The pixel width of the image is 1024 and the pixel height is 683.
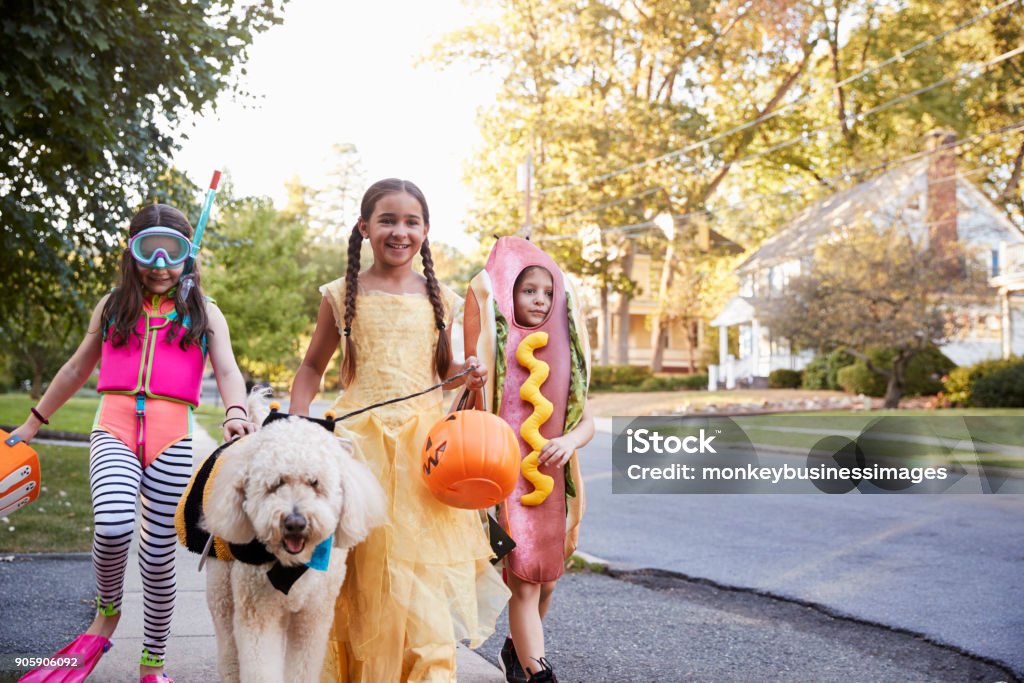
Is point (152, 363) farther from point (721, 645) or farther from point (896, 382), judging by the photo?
→ point (896, 382)

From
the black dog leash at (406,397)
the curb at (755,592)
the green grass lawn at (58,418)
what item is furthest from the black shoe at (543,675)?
the green grass lawn at (58,418)

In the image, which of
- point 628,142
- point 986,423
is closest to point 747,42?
point 628,142

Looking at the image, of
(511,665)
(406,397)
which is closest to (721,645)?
(511,665)

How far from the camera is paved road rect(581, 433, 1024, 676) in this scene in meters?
6.10

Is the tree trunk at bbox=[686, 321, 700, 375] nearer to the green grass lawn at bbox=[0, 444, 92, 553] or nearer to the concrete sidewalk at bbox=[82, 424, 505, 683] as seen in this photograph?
the green grass lawn at bbox=[0, 444, 92, 553]

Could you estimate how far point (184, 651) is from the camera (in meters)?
4.69

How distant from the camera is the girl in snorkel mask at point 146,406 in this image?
12.5 ft

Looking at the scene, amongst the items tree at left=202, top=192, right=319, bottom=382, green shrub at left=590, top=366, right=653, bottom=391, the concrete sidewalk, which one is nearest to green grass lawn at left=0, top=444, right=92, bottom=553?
the concrete sidewalk

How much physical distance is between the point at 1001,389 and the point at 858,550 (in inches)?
754

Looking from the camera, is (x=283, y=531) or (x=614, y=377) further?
(x=614, y=377)

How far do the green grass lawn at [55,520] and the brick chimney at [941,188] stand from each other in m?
24.7

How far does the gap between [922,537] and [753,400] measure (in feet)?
68.9

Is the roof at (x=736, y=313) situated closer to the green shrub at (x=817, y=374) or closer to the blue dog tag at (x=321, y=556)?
the green shrub at (x=817, y=374)

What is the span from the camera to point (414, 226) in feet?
13.0
